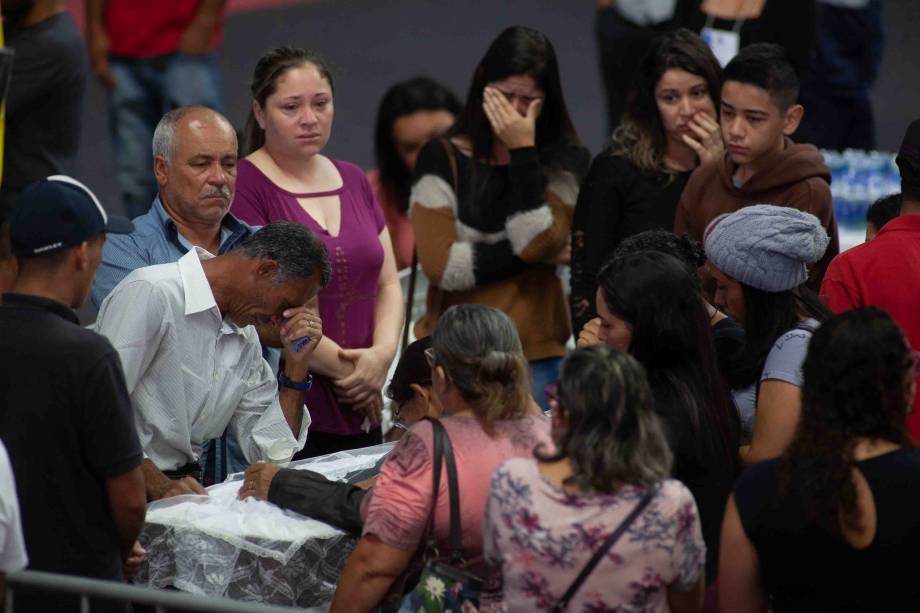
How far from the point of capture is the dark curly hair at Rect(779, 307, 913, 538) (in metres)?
3.01

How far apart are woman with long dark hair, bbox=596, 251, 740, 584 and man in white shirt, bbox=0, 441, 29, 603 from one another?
4.31 ft

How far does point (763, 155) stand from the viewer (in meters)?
4.77

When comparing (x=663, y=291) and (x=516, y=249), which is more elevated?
(x=663, y=291)

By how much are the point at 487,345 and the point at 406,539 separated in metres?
0.44

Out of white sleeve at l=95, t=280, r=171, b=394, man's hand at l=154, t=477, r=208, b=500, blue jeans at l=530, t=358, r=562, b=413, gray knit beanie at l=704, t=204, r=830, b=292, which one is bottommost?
blue jeans at l=530, t=358, r=562, b=413

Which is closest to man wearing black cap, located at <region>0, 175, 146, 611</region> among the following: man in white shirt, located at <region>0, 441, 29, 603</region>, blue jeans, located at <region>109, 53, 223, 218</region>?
man in white shirt, located at <region>0, 441, 29, 603</region>

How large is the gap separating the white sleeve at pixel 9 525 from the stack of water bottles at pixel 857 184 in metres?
4.18

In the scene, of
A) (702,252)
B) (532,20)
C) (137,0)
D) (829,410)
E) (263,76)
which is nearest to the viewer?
(829,410)

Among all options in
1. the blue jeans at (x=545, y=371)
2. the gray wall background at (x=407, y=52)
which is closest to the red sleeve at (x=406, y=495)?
the blue jeans at (x=545, y=371)

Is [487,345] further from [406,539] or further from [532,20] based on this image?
[532,20]

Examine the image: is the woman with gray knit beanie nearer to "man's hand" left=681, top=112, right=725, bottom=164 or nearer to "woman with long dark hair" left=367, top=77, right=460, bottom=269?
"man's hand" left=681, top=112, right=725, bottom=164

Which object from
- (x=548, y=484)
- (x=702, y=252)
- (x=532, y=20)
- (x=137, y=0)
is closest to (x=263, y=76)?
(x=702, y=252)

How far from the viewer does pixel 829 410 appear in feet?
9.98

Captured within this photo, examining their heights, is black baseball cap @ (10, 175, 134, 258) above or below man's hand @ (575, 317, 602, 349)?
above
